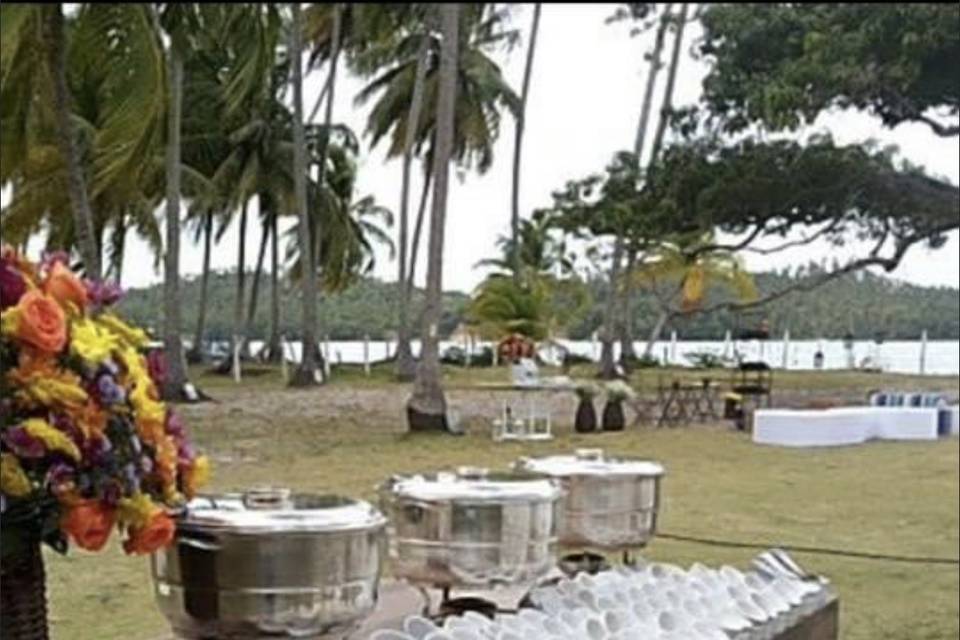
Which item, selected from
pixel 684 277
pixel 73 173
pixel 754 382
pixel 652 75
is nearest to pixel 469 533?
pixel 73 173

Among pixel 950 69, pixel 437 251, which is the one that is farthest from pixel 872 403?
pixel 437 251

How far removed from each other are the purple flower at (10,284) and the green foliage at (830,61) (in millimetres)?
2058

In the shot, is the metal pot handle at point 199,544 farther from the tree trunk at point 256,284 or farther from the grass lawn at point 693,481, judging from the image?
the tree trunk at point 256,284

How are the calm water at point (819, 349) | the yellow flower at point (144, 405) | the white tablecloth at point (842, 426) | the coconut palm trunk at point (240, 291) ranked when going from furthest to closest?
1. the white tablecloth at point (842, 426)
2. the calm water at point (819, 349)
3. the coconut palm trunk at point (240, 291)
4. the yellow flower at point (144, 405)

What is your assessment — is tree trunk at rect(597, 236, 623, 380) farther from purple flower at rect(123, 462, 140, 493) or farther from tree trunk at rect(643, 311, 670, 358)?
purple flower at rect(123, 462, 140, 493)

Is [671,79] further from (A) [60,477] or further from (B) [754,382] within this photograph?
(A) [60,477]

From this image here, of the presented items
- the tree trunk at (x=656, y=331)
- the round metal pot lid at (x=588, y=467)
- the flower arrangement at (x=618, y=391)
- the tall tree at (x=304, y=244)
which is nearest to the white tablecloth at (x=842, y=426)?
the flower arrangement at (x=618, y=391)

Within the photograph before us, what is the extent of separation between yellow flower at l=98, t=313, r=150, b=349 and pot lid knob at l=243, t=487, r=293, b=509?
0.20m

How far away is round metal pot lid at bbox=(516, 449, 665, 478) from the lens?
175 centimetres

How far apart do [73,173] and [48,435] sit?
464mm

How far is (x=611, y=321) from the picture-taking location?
2688 millimetres

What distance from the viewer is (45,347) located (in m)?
0.92

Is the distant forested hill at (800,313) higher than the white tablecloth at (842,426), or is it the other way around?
the distant forested hill at (800,313)

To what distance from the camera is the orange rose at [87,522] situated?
95cm
